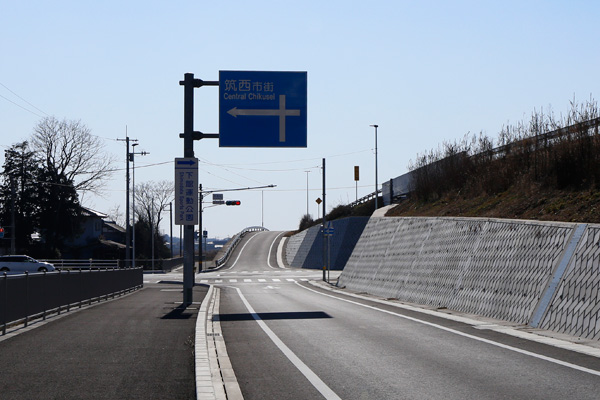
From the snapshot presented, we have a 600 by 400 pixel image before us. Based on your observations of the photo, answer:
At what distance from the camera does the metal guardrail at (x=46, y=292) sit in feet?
47.9

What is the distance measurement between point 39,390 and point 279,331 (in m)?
7.64

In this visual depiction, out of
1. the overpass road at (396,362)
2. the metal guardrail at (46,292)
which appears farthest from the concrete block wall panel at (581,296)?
the metal guardrail at (46,292)

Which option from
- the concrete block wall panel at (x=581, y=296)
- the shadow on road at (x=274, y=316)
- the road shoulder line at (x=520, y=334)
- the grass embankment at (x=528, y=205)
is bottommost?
the shadow on road at (x=274, y=316)

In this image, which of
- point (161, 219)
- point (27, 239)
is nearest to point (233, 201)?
point (27, 239)

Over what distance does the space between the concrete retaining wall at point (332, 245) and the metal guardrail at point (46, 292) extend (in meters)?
44.1

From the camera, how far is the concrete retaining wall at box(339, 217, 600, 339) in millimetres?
14016

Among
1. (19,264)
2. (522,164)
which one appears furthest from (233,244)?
(522,164)

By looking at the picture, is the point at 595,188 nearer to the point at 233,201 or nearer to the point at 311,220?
the point at 233,201

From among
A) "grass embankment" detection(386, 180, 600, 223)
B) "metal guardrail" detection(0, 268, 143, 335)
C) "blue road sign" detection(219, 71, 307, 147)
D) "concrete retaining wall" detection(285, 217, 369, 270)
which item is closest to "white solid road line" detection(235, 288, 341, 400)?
"metal guardrail" detection(0, 268, 143, 335)

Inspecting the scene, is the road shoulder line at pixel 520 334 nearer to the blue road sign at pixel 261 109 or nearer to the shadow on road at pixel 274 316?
the shadow on road at pixel 274 316

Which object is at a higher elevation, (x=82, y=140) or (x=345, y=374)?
(x=82, y=140)

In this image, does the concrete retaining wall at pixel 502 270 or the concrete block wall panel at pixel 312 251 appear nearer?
the concrete retaining wall at pixel 502 270

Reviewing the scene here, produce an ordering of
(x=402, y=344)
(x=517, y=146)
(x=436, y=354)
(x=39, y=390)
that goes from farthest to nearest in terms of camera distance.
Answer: (x=517, y=146)
(x=402, y=344)
(x=436, y=354)
(x=39, y=390)

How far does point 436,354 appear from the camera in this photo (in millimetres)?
11273
